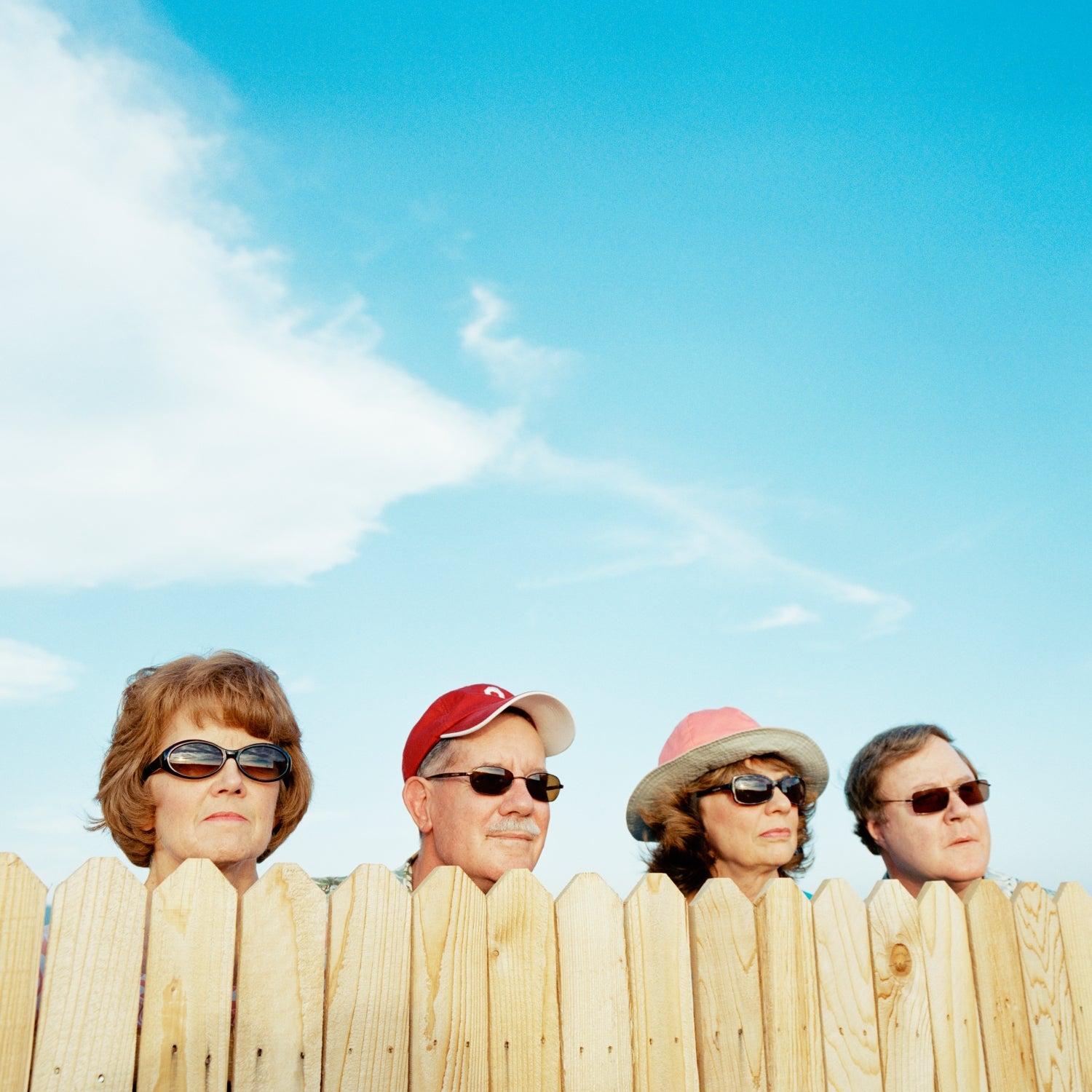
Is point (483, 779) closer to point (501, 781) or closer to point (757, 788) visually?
point (501, 781)

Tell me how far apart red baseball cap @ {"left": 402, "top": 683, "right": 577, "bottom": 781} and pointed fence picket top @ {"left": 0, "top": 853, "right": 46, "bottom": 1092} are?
73.2 inches

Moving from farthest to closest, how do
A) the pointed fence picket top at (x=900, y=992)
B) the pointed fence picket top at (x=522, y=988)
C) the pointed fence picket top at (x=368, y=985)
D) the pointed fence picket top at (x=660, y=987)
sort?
the pointed fence picket top at (x=900, y=992), the pointed fence picket top at (x=660, y=987), the pointed fence picket top at (x=522, y=988), the pointed fence picket top at (x=368, y=985)

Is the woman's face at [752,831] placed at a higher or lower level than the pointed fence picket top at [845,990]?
higher

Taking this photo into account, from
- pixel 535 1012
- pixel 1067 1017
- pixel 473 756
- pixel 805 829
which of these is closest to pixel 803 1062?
pixel 535 1012

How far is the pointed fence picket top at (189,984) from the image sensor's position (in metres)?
2.50

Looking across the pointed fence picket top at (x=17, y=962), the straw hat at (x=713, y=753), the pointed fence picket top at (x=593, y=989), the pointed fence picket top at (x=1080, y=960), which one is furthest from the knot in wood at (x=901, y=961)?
the pointed fence picket top at (x=17, y=962)

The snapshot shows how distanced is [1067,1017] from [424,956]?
7.59 ft

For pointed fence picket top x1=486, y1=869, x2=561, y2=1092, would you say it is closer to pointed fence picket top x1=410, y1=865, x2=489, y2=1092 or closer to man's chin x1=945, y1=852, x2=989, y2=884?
pointed fence picket top x1=410, y1=865, x2=489, y2=1092

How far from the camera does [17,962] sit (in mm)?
2443

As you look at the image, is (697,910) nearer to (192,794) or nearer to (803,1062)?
(803,1062)

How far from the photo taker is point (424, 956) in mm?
2762

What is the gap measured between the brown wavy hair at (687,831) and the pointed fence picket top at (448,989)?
1803mm

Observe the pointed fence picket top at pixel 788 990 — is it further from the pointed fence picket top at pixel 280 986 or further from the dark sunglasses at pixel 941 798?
the dark sunglasses at pixel 941 798

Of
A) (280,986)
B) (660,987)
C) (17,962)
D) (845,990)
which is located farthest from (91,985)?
(845,990)
